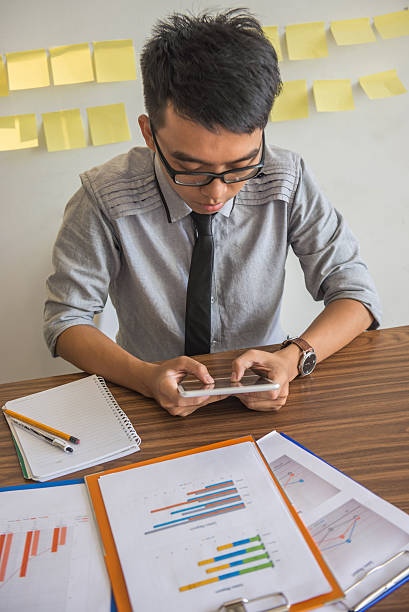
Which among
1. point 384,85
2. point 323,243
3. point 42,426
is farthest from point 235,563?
point 384,85

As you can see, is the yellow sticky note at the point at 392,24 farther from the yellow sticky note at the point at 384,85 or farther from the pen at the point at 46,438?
the pen at the point at 46,438

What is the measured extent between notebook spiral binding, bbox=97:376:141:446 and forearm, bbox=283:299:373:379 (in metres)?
0.33

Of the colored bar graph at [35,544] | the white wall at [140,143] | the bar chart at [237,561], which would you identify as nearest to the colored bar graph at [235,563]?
the bar chart at [237,561]

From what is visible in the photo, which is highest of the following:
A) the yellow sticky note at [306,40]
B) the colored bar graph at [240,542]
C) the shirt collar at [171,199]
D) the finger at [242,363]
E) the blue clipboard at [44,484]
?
the yellow sticky note at [306,40]

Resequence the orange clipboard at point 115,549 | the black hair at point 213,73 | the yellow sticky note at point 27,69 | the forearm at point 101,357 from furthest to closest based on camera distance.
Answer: the yellow sticky note at point 27,69 → the forearm at point 101,357 → the black hair at point 213,73 → the orange clipboard at point 115,549

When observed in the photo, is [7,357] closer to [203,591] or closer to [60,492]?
[60,492]

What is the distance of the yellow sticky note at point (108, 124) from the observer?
1.71 m

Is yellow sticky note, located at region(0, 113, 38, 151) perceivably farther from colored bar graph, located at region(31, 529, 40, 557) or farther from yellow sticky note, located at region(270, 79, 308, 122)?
colored bar graph, located at region(31, 529, 40, 557)

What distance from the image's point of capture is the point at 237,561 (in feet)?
1.95

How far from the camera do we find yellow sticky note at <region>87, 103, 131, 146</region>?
1711 millimetres

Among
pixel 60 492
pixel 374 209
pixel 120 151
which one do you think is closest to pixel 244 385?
pixel 60 492

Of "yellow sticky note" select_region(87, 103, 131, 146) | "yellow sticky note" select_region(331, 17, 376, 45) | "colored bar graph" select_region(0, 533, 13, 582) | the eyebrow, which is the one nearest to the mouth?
the eyebrow

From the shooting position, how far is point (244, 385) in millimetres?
891

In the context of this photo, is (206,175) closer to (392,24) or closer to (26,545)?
(26,545)
